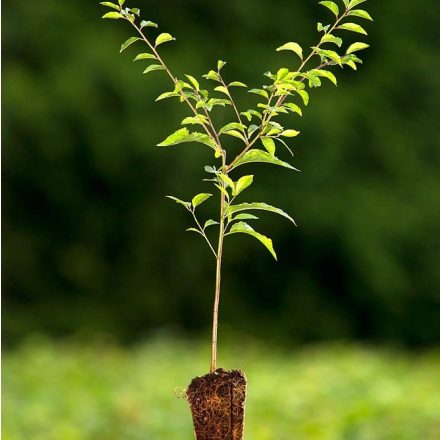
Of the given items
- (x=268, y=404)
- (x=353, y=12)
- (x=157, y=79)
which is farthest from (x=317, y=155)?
(x=353, y=12)

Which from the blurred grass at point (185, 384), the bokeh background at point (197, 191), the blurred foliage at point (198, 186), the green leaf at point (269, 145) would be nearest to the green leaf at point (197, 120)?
the green leaf at point (269, 145)

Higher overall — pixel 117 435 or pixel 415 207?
pixel 415 207

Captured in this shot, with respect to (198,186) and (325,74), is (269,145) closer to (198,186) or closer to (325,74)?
(325,74)

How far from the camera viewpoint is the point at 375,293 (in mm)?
11008

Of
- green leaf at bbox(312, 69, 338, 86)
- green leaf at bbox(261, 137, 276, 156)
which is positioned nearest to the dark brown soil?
green leaf at bbox(261, 137, 276, 156)

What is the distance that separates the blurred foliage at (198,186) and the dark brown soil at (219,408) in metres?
8.57

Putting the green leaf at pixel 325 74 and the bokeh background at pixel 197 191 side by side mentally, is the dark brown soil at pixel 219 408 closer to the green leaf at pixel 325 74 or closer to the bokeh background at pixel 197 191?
the green leaf at pixel 325 74

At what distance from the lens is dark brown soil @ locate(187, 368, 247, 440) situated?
1460 mm

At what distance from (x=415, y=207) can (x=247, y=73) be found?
2691 mm

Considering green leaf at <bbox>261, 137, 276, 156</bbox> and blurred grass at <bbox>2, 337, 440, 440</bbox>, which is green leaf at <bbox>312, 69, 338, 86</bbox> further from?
blurred grass at <bbox>2, 337, 440, 440</bbox>

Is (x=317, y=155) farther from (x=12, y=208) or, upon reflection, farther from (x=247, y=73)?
(x=12, y=208)

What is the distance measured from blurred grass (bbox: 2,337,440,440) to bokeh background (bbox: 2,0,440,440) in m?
0.66

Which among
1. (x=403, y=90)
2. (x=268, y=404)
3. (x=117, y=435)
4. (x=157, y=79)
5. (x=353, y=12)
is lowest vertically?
(x=353, y=12)

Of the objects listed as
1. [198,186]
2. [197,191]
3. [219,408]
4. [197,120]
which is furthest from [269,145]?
[197,191]
